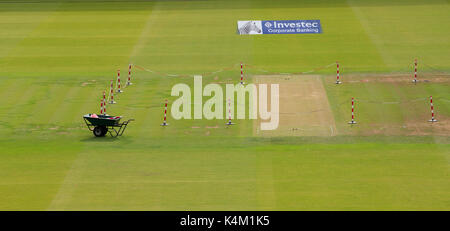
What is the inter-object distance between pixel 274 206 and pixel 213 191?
2.62m

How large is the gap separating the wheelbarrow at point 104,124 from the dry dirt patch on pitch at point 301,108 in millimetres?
6122

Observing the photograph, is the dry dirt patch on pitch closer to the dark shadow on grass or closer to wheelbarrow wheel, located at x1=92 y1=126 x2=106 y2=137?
the dark shadow on grass

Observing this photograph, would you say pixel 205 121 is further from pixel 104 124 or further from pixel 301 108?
pixel 104 124

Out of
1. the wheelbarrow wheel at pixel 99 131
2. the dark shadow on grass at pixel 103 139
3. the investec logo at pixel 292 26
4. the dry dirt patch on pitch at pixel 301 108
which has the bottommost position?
the dark shadow on grass at pixel 103 139

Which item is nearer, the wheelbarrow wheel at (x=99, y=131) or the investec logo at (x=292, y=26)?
the wheelbarrow wheel at (x=99, y=131)

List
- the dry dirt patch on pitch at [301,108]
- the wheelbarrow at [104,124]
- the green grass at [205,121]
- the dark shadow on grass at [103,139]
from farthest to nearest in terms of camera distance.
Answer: the dry dirt patch on pitch at [301,108]
the dark shadow on grass at [103,139]
the wheelbarrow at [104,124]
the green grass at [205,121]

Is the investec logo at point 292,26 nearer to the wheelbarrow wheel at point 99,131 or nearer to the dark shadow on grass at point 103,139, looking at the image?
the dark shadow on grass at point 103,139

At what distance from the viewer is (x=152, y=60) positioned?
5016 cm

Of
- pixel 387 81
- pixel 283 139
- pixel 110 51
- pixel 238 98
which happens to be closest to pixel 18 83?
pixel 110 51

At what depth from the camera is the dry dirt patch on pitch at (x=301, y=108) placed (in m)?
37.4

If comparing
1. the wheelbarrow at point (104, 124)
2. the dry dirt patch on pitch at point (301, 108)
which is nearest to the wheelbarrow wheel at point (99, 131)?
the wheelbarrow at point (104, 124)

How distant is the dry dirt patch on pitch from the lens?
123 ft

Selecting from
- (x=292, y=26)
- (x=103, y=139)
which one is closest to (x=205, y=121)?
(x=103, y=139)

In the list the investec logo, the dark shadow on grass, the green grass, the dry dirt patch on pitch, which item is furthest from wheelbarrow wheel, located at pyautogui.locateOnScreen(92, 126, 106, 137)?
the investec logo
